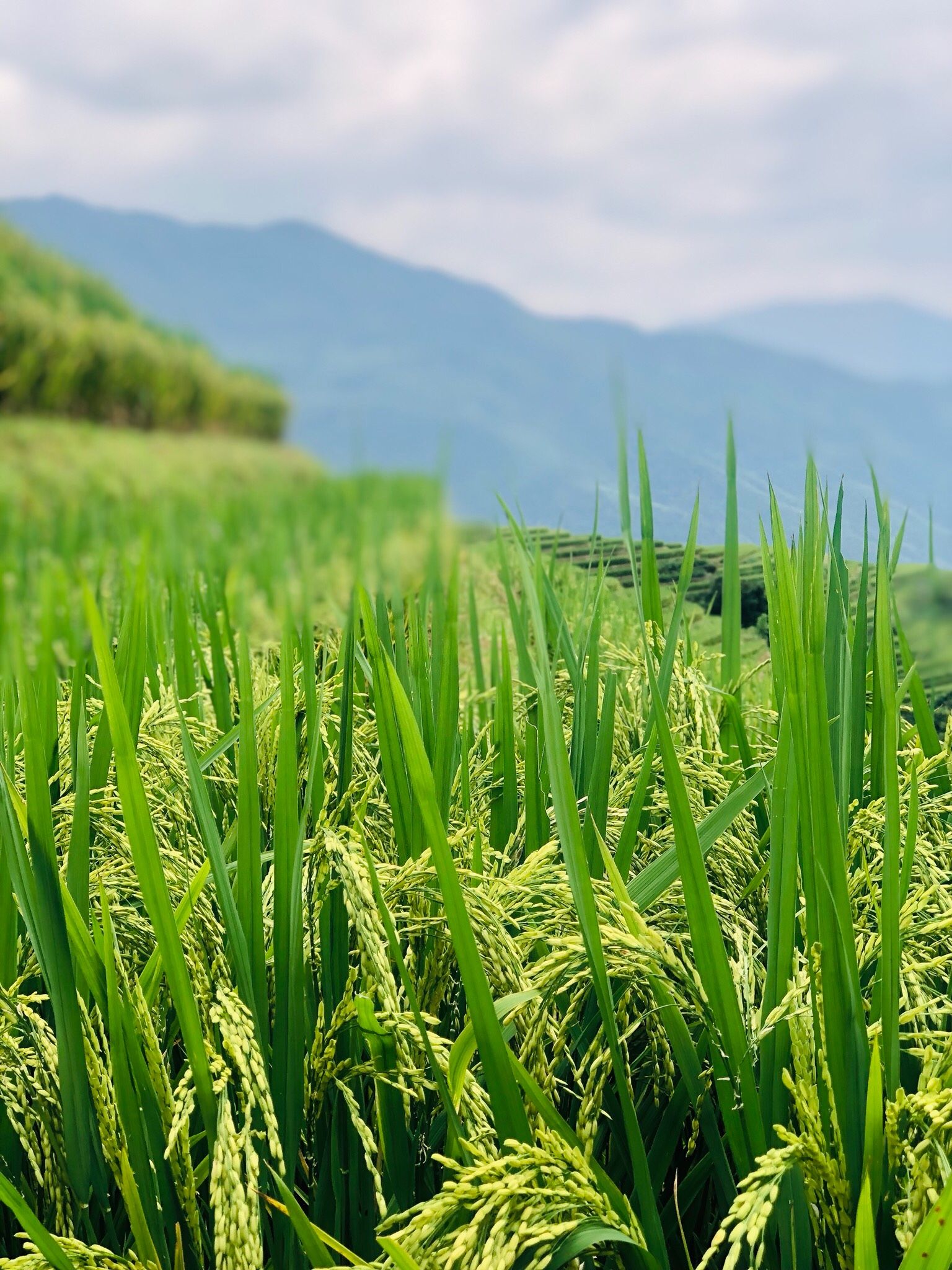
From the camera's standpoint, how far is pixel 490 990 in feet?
2.47

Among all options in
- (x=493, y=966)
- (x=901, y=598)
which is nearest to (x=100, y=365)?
(x=901, y=598)

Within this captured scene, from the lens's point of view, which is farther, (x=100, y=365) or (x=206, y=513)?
(x=100, y=365)

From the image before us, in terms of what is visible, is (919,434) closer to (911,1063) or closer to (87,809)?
(911,1063)

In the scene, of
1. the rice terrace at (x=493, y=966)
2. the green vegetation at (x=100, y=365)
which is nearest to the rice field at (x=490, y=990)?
the rice terrace at (x=493, y=966)

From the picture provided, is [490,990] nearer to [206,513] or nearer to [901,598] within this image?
[901,598]

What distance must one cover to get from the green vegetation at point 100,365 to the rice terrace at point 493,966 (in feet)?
26.5

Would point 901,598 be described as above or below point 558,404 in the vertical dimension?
below

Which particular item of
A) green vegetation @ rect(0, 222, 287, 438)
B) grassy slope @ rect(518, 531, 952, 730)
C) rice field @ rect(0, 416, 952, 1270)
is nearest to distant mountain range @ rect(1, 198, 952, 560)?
grassy slope @ rect(518, 531, 952, 730)

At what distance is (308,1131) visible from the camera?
0.87 m

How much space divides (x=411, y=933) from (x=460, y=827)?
22cm

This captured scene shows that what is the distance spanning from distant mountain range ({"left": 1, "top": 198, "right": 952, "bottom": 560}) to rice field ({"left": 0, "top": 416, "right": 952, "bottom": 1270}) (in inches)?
12.9

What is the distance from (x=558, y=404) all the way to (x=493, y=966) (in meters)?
1.29

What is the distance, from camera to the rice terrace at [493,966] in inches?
26.7

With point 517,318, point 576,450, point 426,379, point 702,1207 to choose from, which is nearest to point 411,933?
point 702,1207
